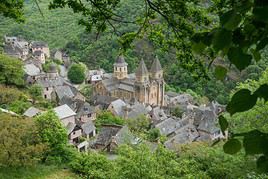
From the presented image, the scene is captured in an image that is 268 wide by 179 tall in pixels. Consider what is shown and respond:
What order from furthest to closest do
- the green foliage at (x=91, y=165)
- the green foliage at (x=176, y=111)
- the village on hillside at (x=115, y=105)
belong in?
1. the green foliage at (x=176, y=111)
2. the village on hillside at (x=115, y=105)
3. the green foliage at (x=91, y=165)

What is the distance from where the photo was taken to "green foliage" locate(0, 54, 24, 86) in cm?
2991

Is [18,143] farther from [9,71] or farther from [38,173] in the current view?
[9,71]

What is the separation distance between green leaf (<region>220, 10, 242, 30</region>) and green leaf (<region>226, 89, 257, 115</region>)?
0.84 feet

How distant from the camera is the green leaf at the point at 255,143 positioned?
1.42 metres

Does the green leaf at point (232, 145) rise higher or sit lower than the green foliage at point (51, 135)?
higher

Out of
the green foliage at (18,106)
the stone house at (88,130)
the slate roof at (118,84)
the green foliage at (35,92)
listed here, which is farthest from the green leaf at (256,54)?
the slate roof at (118,84)

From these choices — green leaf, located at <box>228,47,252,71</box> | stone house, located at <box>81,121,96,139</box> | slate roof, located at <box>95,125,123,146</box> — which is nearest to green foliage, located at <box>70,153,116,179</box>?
slate roof, located at <box>95,125,123,146</box>

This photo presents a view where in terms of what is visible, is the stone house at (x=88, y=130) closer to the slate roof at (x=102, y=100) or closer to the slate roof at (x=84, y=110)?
the slate roof at (x=84, y=110)

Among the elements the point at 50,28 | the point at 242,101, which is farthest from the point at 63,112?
the point at 50,28

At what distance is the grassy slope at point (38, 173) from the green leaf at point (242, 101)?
1583cm

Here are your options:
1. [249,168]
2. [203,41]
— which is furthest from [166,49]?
[249,168]

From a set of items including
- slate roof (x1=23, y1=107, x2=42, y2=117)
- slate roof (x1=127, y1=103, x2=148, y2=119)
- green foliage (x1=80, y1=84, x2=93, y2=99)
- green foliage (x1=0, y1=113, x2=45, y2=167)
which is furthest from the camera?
green foliage (x1=80, y1=84, x2=93, y2=99)

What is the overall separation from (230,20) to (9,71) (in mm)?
30892

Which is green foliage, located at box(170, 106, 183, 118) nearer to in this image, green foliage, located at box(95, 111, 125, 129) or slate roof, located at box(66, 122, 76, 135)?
green foliage, located at box(95, 111, 125, 129)
